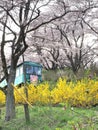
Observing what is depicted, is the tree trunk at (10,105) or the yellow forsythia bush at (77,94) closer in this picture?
the tree trunk at (10,105)

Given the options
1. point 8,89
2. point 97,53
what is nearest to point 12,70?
point 8,89

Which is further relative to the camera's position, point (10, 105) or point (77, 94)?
point (77, 94)

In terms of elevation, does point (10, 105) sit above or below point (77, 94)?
below

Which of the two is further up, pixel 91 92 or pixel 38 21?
pixel 38 21

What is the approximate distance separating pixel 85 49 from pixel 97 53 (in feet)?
7.07

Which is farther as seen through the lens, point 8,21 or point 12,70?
point 8,21

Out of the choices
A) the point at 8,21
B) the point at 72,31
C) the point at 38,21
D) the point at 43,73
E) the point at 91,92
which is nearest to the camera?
the point at 91,92

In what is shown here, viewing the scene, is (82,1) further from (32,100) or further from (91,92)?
(32,100)

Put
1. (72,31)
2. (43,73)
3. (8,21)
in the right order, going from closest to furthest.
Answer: (8,21), (72,31), (43,73)

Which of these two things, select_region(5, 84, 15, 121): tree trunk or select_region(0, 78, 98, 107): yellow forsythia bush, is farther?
select_region(0, 78, 98, 107): yellow forsythia bush

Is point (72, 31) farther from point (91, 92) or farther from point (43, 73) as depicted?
point (91, 92)

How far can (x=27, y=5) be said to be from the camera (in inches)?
494

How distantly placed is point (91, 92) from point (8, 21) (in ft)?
13.6

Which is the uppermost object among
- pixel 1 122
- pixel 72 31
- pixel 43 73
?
pixel 72 31
